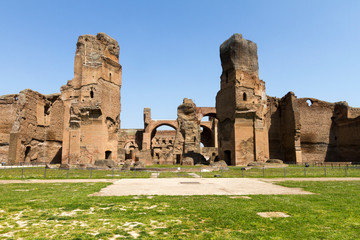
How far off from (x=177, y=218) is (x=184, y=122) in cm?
3065

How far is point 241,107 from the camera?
25.7 meters

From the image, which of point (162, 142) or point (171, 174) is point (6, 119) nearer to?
point (171, 174)

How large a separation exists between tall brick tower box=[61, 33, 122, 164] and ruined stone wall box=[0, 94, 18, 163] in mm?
7490

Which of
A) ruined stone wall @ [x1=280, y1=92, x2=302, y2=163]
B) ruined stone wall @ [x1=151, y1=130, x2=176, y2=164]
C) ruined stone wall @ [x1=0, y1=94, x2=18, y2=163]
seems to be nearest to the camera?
ruined stone wall @ [x1=0, y1=94, x2=18, y2=163]

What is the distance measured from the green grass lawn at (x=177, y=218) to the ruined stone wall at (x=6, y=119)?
89.0 feet

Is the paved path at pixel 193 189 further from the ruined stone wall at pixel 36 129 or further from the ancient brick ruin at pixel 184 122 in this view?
the ruined stone wall at pixel 36 129

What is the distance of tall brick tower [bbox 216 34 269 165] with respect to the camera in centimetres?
2575

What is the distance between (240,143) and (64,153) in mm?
17764

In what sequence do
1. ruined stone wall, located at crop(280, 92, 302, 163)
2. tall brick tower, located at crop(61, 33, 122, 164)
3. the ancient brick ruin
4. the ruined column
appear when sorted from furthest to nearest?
the ruined column, ruined stone wall, located at crop(280, 92, 302, 163), the ancient brick ruin, tall brick tower, located at crop(61, 33, 122, 164)

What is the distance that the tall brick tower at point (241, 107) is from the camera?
25.8 m

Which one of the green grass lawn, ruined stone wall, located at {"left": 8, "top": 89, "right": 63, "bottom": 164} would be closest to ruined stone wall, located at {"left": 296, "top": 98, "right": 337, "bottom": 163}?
the green grass lawn

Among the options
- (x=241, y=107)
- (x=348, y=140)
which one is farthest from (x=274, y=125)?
(x=241, y=107)

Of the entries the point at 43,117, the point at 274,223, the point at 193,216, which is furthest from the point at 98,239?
the point at 43,117

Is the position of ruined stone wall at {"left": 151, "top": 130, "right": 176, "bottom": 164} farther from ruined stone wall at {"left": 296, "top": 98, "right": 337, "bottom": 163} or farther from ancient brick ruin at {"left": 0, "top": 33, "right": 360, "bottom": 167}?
ruined stone wall at {"left": 296, "top": 98, "right": 337, "bottom": 163}
